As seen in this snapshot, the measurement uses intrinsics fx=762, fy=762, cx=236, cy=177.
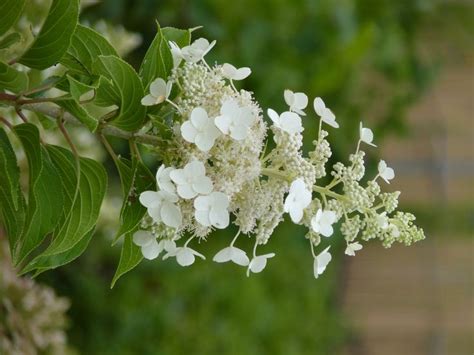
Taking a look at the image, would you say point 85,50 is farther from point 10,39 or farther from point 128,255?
point 128,255

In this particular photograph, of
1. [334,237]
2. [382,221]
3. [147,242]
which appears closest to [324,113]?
[382,221]

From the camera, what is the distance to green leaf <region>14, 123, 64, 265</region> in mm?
778

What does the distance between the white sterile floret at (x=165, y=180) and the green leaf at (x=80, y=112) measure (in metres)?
0.08

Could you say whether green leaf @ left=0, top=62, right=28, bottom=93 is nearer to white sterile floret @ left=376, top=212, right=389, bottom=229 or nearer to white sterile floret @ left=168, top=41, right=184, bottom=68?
white sterile floret @ left=168, top=41, right=184, bottom=68

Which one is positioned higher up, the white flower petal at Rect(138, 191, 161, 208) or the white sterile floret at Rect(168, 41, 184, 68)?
the white sterile floret at Rect(168, 41, 184, 68)

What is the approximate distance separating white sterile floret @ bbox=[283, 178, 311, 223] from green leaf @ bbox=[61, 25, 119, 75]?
254 millimetres

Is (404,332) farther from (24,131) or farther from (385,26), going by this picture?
(24,131)

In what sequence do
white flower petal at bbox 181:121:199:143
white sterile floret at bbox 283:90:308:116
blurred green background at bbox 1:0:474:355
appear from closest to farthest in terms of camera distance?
white flower petal at bbox 181:121:199:143
white sterile floret at bbox 283:90:308:116
blurred green background at bbox 1:0:474:355

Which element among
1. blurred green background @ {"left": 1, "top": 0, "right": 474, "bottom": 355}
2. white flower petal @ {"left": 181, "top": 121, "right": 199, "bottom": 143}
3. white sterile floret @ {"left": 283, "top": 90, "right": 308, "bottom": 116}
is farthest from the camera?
blurred green background @ {"left": 1, "top": 0, "right": 474, "bottom": 355}

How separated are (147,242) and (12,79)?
221mm

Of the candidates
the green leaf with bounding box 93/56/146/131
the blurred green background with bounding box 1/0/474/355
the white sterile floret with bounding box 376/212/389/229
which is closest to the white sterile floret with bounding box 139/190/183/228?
the green leaf with bounding box 93/56/146/131

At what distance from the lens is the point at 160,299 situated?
233cm

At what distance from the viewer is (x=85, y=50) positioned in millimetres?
844

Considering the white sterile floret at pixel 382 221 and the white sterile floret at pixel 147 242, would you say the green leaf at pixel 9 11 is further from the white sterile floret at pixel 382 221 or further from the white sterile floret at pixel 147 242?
the white sterile floret at pixel 382 221
